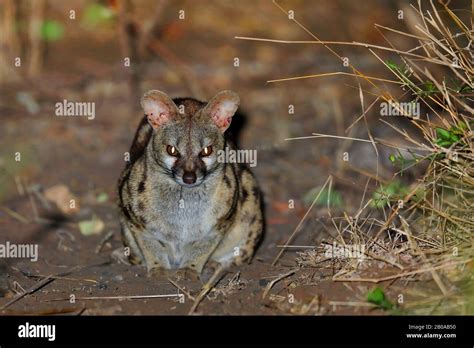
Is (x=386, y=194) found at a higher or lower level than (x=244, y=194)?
lower

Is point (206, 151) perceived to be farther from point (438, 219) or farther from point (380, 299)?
point (380, 299)

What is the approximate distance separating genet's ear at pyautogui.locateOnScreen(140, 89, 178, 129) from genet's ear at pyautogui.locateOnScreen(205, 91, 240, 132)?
0.37 metres

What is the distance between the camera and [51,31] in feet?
45.2

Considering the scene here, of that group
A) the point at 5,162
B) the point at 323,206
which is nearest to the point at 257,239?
the point at 323,206

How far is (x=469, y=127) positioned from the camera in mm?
7016

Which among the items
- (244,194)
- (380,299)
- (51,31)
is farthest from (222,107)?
(51,31)

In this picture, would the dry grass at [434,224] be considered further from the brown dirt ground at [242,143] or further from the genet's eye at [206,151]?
the genet's eye at [206,151]

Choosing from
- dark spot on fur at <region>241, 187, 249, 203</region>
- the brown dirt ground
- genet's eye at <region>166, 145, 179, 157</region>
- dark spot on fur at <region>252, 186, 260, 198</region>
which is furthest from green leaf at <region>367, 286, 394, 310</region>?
dark spot on fur at <region>252, 186, 260, 198</region>

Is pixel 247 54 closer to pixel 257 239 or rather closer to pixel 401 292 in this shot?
pixel 257 239

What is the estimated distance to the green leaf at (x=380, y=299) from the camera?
→ 630 cm

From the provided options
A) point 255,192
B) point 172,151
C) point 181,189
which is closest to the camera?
point 172,151

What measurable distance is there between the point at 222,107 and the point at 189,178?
886 mm

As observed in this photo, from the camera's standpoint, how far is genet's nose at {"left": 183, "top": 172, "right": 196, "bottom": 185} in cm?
771
